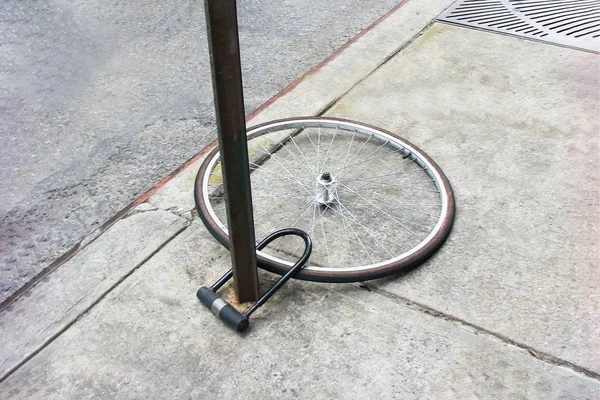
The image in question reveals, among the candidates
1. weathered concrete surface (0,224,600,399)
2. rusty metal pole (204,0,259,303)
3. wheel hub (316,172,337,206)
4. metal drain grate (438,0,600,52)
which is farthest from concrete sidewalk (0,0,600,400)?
metal drain grate (438,0,600,52)

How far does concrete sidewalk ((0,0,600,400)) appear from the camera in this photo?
2062 mm

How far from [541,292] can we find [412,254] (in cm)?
50

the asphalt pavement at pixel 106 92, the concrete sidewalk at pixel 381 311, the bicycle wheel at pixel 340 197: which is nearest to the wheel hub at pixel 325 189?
the bicycle wheel at pixel 340 197

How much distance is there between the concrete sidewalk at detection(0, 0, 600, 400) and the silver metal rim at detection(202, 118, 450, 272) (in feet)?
0.26

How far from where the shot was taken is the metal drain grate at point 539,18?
4168 mm

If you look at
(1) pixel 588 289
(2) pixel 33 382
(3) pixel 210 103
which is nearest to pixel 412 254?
(1) pixel 588 289

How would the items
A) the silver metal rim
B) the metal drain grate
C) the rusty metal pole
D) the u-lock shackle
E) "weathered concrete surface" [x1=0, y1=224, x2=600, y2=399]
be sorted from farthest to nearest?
1. the metal drain grate
2. the silver metal rim
3. the u-lock shackle
4. "weathered concrete surface" [x1=0, y1=224, x2=600, y2=399]
5. the rusty metal pole

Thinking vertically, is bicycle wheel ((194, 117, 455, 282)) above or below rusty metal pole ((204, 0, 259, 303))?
below

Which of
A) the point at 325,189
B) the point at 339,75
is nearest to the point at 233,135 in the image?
the point at 325,189

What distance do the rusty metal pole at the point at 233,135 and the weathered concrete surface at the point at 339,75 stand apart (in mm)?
714

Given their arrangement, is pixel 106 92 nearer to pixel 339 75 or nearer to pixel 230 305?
pixel 339 75

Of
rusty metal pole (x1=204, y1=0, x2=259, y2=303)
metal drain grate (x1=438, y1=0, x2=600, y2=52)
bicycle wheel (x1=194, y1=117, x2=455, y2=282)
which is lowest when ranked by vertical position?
metal drain grate (x1=438, y1=0, x2=600, y2=52)

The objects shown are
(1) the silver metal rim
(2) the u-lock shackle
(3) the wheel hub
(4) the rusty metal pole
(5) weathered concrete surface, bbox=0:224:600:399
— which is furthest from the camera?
(3) the wheel hub

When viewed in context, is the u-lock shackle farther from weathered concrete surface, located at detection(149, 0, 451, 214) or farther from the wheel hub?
weathered concrete surface, located at detection(149, 0, 451, 214)
